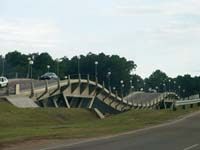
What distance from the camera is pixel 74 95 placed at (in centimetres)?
10400

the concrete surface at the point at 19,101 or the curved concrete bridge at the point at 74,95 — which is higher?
the curved concrete bridge at the point at 74,95

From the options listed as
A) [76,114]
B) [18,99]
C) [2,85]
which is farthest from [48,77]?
[76,114]

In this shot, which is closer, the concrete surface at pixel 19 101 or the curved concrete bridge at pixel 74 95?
the concrete surface at pixel 19 101

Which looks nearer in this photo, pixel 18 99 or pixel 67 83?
pixel 18 99

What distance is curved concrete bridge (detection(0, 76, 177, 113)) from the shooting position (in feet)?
259

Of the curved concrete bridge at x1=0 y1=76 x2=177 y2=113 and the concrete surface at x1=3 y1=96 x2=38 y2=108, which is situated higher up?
the curved concrete bridge at x1=0 y1=76 x2=177 y2=113

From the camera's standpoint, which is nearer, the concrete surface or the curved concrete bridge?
the concrete surface

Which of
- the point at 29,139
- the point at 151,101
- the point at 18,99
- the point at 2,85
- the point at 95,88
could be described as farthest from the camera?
the point at 151,101

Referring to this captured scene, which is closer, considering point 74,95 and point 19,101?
point 19,101

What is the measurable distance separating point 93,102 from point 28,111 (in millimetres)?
66638

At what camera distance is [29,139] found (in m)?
22.1

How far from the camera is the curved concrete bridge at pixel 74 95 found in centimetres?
7879

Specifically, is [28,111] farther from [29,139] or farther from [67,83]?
[67,83]

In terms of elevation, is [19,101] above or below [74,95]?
below
